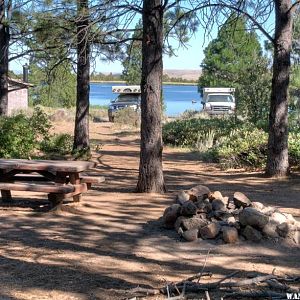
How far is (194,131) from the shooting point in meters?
20.2

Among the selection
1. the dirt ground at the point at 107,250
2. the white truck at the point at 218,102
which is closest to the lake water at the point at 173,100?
the white truck at the point at 218,102

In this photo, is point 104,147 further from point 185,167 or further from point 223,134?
point 185,167

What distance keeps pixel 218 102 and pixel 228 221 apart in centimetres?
2563

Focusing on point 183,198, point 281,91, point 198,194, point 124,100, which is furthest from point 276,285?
point 124,100

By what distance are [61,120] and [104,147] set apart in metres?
14.5

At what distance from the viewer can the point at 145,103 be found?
936 cm

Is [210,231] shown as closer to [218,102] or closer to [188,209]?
[188,209]

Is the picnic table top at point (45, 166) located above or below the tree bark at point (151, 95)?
below

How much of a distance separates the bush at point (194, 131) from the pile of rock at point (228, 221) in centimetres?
1195

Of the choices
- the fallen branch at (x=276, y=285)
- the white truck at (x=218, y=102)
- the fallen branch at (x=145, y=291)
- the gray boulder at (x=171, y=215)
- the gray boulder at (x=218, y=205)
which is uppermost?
the white truck at (x=218, y=102)

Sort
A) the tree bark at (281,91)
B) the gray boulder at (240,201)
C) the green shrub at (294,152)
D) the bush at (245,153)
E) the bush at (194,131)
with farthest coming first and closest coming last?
1. the bush at (194,131)
2. the bush at (245,153)
3. the green shrub at (294,152)
4. the tree bark at (281,91)
5. the gray boulder at (240,201)

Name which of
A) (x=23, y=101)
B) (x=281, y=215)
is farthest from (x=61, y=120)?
(x=281, y=215)

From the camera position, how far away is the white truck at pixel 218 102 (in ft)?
98.6

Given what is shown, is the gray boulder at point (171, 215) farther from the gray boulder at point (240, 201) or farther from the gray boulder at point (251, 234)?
the gray boulder at point (251, 234)
